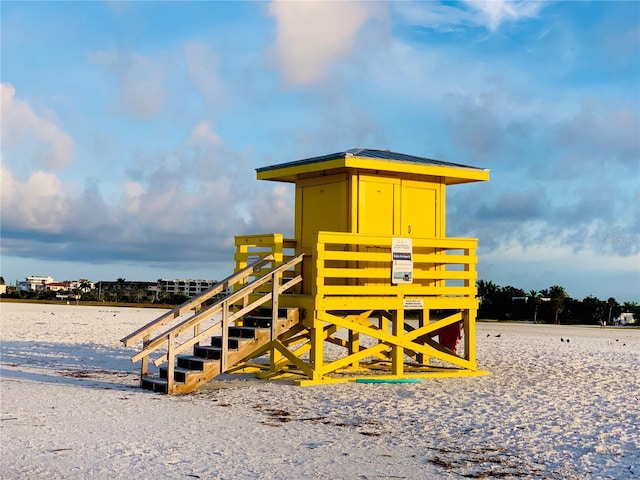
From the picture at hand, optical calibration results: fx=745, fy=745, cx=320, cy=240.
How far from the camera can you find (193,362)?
41.1 ft

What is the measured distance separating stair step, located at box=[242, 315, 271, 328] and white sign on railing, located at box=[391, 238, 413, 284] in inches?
93.8

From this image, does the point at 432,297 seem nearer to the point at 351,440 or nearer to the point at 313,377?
the point at 313,377

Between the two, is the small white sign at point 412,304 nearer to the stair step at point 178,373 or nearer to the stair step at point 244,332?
the stair step at point 244,332

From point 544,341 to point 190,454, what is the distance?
19.2 m

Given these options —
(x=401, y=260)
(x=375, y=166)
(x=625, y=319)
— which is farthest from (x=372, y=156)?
(x=625, y=319)

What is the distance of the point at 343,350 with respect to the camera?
761 inches

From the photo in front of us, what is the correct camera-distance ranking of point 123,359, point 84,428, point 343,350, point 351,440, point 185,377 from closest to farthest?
1. point 351,440
2. point 84,428
3. point 185,377
4. point 123,359
5. point 343,350

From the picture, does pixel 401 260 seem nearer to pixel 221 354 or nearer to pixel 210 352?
pixel 221 354

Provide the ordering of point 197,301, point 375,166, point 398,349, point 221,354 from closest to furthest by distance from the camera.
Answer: point 221,354, point 197,301, point 375,166, point 398,349

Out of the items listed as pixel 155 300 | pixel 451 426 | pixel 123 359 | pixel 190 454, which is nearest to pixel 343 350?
pixel 123 359

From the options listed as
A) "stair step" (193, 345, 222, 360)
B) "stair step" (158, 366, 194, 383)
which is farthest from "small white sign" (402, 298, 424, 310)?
"stair step" (158, 366, 194, 383)

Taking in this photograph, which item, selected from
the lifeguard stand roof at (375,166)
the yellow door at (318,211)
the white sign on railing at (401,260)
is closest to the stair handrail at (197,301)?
the yellow door at (318,211)

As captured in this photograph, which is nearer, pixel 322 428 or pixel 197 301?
pixel 322 428

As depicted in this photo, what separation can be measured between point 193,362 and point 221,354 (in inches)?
21.1
